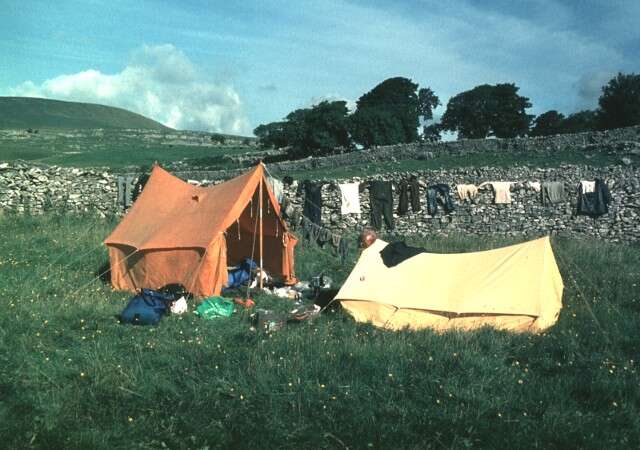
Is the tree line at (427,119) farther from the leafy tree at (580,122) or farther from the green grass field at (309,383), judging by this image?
the green grass field at (309,383)

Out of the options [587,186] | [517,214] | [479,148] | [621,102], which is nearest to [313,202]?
[517,214]

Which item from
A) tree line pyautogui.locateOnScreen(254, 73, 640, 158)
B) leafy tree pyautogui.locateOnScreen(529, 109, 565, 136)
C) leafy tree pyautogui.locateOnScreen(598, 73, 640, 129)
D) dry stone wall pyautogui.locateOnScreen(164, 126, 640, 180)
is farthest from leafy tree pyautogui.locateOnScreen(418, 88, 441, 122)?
dry stone wall pyautogui.locateOnScreen(164, 126, 640, 180)

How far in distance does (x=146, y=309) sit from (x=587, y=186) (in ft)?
Result: 47.2

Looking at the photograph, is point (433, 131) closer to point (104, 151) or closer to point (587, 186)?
point (104, 151)

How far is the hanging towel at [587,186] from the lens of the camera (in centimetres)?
1661

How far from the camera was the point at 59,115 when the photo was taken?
96.1 metres

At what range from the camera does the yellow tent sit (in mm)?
6973

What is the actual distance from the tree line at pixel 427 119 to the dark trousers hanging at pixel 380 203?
23.7 m

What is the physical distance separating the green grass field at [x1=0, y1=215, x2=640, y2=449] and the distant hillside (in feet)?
277

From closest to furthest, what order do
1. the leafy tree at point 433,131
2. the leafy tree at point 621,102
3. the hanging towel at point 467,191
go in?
the hanging towel at point 467,191, the leafy tree at point 621,102, the leafy tree at point 433,131

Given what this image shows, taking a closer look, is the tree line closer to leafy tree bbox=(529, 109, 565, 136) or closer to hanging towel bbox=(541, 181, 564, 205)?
leafy tree bbox=(529, 109, 565, 136)

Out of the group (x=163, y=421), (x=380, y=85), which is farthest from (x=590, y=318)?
(x=380, y=85)

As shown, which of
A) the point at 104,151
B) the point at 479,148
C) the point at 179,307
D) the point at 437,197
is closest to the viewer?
the point at 179,307

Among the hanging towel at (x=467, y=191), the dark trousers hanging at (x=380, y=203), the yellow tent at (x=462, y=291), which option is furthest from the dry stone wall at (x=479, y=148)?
the yellow tent at (x=462, y=291)
